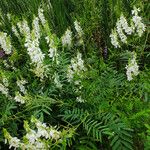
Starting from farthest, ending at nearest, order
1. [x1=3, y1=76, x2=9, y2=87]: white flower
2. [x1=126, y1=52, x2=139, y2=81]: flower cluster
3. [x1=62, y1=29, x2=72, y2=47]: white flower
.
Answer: [x1=62, y1=29, x2=72, y2=47]: white flower → [x1=3, y1=76, x2=9, y2=87]: white flower → [x1=126, y1=52, x2=139, y2=81]: flower cluster

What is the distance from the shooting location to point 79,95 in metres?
2.48

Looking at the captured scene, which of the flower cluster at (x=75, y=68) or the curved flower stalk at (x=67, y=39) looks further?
the curved flower stalk at (x=67, y=39)

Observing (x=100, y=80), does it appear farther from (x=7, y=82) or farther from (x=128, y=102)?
(x=7, y=82)

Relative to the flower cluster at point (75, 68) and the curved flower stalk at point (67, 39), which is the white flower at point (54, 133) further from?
the curved flower stalk at point (67, 39)

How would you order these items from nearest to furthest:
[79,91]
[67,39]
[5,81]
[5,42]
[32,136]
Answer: [32,136] < [79,91] < [5,81] < [5,42] < [67,39]

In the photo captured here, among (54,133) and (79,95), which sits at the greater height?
(79,95)

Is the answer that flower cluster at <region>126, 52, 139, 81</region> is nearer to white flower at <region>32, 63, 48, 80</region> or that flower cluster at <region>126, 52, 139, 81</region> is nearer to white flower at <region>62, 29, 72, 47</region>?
white flower at <region>32, 63, 48, 80</region>

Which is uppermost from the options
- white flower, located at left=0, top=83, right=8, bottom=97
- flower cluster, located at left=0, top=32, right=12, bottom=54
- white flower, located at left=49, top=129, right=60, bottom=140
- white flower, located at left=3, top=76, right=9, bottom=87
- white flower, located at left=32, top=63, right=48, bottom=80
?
flower cluster, located at left=0, top=32, right=12, bottom=54

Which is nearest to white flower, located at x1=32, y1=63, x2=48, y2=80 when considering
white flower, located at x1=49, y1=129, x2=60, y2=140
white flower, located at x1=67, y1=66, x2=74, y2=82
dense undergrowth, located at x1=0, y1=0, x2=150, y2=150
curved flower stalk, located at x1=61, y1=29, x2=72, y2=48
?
dense undergrowth, located at x1=0, y1=0, x2=150, y2=150

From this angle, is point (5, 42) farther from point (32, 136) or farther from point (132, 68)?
point (32, 136)

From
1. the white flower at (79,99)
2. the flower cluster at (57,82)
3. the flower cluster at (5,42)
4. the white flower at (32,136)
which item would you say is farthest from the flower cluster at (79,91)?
the white flower at (32,136)

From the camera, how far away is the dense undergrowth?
2.05 metres

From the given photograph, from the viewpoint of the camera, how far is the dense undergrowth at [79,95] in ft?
6.72

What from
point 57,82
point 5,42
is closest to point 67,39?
point 5,42
